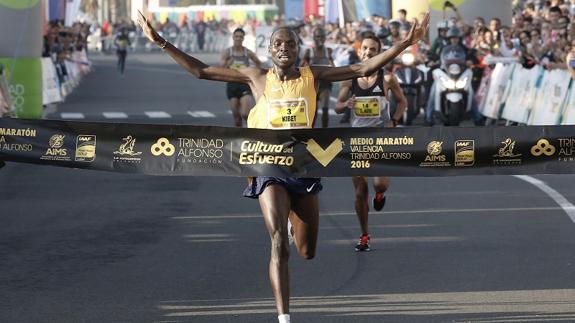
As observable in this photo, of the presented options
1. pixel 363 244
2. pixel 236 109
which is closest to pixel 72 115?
pixel 236 109

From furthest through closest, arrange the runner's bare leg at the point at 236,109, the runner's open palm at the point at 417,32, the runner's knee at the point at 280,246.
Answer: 1. the runner's bare leg at the point at 236,109
2. the runner's open palm at the point at 417,32
3. the runner's knee at the point at 280,246

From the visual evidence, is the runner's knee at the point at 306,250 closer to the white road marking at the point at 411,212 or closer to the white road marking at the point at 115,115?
the white road marking at the point at 411,212

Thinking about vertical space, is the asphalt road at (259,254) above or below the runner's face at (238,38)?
below

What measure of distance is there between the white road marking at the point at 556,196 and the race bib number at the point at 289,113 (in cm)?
524

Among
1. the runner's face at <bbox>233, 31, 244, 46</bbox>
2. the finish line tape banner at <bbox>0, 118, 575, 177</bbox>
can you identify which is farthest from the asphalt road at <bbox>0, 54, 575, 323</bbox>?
the runner's face at <bbox>233, 31, 244, 46</bbox>

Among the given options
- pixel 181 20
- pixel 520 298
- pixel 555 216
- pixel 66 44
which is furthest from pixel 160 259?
pixel 181 20

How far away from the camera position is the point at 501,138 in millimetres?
9641

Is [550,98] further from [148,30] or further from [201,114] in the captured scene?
[148,30]

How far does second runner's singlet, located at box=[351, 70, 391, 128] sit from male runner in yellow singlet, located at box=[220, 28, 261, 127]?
827 centimetres

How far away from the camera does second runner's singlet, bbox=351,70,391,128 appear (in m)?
13.2

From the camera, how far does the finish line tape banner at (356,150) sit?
9555 mm

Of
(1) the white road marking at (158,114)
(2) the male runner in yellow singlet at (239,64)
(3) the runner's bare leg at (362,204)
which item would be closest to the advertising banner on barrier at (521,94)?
(2) the male runner in yellow singlet at (239,64)

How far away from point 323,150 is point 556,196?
707cm

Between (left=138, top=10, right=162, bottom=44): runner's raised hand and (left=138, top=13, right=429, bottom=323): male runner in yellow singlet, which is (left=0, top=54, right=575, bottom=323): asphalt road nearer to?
(left=138, top=13, right=429, bottom=323): male runner in yellow singlet
